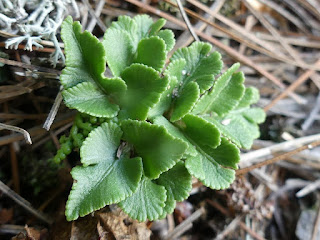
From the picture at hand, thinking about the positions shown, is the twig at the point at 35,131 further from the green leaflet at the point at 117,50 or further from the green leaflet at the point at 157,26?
the green leaflet at the point at 157,26

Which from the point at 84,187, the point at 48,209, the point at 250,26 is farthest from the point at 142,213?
the point at 250,26

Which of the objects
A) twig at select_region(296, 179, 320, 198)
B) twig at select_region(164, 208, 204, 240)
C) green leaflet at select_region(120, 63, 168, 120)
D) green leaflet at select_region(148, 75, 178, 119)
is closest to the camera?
green leaflet at select_region(120, 63, 168, 120)

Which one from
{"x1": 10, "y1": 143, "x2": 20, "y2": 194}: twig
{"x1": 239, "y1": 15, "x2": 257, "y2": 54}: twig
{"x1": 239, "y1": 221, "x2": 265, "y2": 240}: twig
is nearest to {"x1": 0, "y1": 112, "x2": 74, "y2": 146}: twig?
{"x1": 10, "y1": 143, "x2": 20, "y2": 194}: twig

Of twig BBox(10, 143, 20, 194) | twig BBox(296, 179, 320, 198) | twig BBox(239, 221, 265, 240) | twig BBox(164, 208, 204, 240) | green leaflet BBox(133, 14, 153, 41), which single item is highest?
green leaflet BBox(133, 14, 153, 41)

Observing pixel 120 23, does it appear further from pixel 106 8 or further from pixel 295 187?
pixel 295 187

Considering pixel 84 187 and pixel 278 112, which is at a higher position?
pixel 278 112

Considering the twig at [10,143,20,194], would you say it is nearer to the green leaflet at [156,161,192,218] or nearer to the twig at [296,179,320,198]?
the green leaflet at [156,161,192,218]

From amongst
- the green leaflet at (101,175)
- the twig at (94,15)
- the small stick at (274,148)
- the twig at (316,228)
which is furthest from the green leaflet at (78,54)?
the twig at (316,228)
